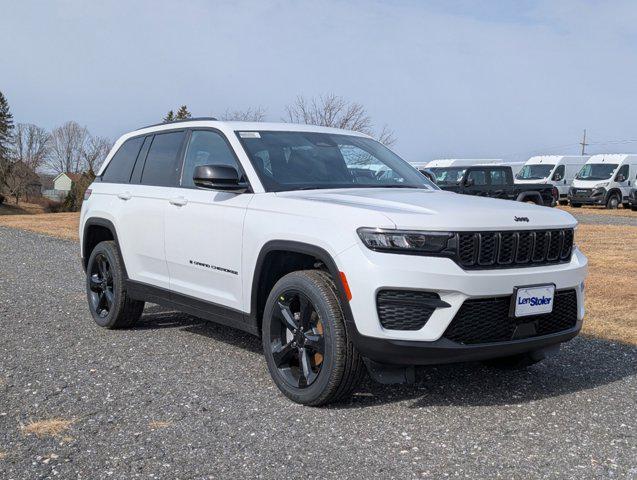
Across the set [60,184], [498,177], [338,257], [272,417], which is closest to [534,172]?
[498,177]

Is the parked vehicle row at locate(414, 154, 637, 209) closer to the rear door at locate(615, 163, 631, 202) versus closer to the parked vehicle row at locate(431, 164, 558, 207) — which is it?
the rear door at locate(615, 163, 631, 202)

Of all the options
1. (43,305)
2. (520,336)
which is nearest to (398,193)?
(520,336)

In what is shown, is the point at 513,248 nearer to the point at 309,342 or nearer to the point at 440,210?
the point at 440,210

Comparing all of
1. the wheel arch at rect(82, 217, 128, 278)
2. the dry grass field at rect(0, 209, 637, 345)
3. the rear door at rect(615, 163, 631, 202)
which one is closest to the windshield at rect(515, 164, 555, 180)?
the rear door at rect(615, 163, 631, 202)

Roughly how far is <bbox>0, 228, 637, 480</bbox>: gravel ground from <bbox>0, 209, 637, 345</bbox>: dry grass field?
0.69 meters

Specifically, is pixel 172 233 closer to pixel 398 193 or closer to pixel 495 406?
pixel 398 193

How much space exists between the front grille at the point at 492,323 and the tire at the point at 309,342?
0.61 m

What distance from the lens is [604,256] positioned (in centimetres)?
1357

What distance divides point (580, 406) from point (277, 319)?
193cm

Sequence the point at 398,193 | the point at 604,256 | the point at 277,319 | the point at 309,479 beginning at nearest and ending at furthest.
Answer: the point at 309,479
the point at 277,319
the point at 398,193
the point at 604,256

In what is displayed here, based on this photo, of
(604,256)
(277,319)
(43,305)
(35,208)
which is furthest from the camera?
(35,208)

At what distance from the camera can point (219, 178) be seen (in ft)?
16.8

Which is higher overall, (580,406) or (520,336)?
(520,336)

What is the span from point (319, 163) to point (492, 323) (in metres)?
1.90
